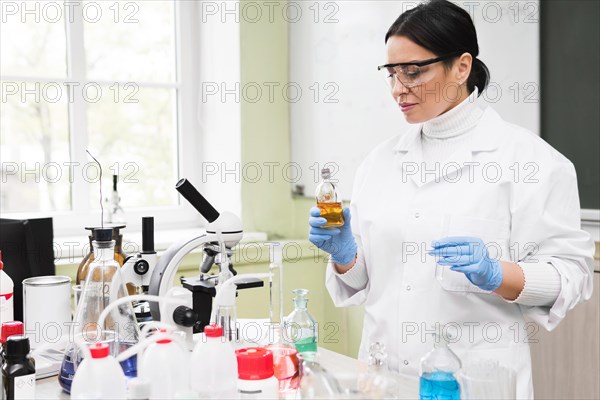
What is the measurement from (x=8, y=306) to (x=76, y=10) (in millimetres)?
1716

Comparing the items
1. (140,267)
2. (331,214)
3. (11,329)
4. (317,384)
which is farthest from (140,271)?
(317,384)

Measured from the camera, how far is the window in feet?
9.27

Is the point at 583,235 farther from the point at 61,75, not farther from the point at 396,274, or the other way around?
the point at 61,75

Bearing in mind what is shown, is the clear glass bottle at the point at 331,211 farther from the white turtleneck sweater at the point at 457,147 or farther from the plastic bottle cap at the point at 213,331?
the plastic bottle cap at the point at 213,331

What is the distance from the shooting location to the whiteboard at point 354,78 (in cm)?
228

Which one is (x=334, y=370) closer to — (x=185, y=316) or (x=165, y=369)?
(x=165, y=369)

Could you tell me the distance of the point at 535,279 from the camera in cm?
155

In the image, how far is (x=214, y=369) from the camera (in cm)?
109

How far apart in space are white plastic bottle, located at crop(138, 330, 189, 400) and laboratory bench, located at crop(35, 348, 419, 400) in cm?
28

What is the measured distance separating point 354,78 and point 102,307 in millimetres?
1858

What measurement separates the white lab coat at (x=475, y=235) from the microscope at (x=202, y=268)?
40 cm

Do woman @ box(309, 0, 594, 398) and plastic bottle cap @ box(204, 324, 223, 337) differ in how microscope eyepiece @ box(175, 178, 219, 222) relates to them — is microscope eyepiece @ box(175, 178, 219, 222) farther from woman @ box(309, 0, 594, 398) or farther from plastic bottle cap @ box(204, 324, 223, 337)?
plastic bottle cap @ box(204, 324, 223, 337)

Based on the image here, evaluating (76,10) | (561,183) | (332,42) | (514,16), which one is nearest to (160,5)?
(76,10)

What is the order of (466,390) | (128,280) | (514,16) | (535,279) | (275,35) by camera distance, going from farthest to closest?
(275,35) < (514,16) < (128,280) < (535,279) < (466,390)
